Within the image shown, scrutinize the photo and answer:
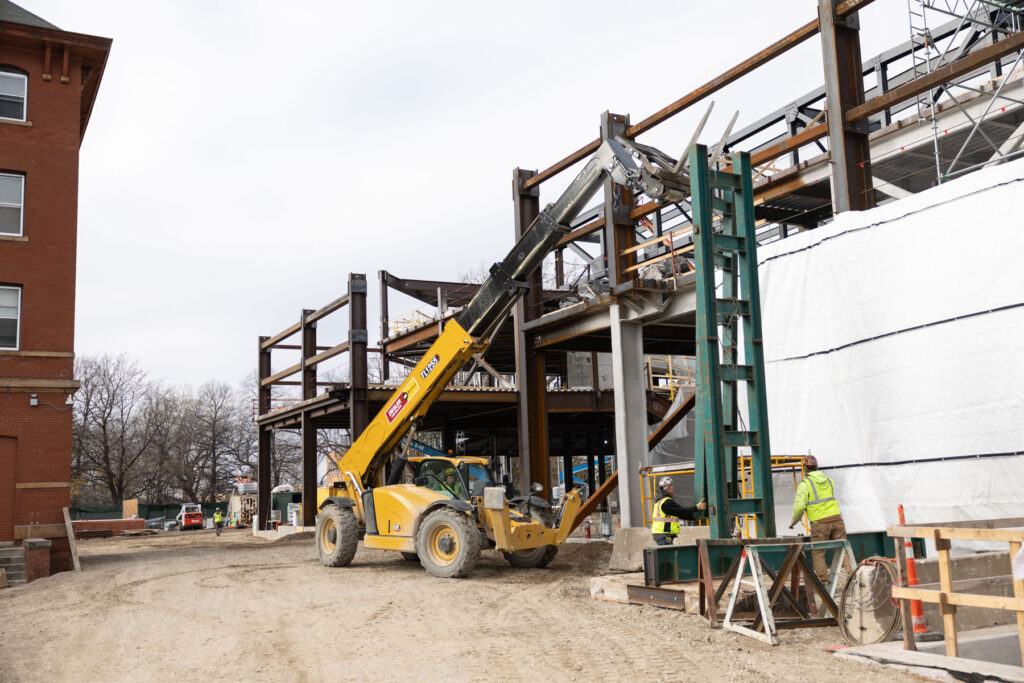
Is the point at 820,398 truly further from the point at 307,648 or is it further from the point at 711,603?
the point at 307,648

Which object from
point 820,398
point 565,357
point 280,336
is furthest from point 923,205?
point 280,336

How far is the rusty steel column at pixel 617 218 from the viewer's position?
19.8 meters

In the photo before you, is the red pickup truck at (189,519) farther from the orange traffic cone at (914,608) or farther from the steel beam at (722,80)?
the orange traffic cone at (914,608)

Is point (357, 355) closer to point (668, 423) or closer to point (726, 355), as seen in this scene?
point (668, 423)

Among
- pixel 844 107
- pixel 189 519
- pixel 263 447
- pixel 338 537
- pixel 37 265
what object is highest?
pixel 844 107

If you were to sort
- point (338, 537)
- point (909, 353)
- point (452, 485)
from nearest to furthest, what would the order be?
point (909, 353) < point (452, 485) < point (338, 537)

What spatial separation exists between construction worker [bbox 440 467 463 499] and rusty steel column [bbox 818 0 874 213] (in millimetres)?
8127

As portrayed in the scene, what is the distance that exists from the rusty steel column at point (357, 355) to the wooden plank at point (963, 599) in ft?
63.7

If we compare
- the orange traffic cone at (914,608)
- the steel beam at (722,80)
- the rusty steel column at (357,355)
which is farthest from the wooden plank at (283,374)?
the orange traffic cone at (914,608)

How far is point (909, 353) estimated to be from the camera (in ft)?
43.9

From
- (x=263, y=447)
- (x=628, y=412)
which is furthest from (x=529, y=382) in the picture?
(x=263, y=447)

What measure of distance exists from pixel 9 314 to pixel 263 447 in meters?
18.4

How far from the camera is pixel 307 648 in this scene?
9.42 m

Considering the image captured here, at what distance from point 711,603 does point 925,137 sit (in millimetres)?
15593
